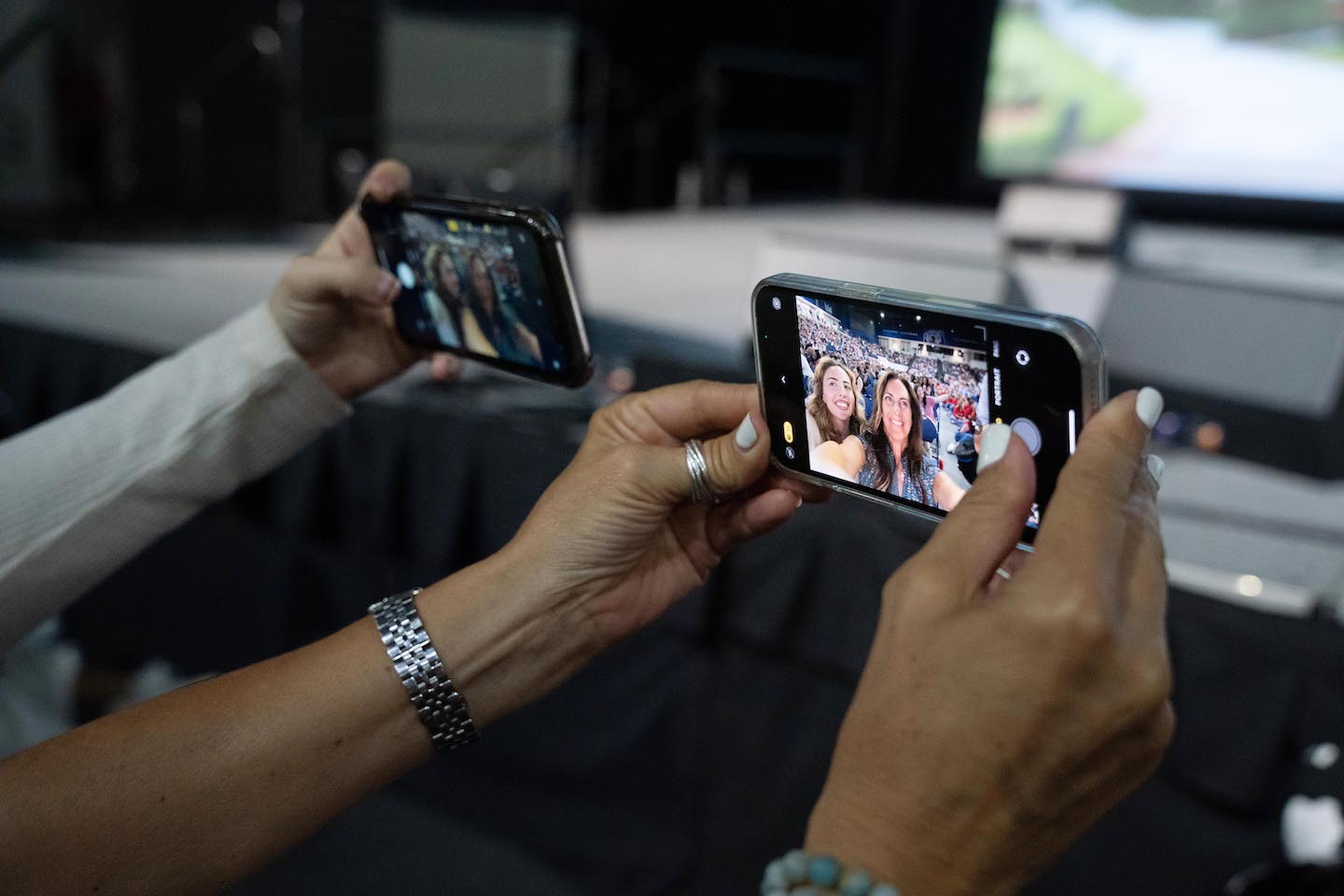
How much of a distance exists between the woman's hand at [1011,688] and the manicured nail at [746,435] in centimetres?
20

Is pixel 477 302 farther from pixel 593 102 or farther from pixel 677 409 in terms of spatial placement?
pixel 593 102

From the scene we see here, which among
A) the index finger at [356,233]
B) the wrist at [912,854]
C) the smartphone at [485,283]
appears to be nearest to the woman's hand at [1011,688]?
the wrist at [912,854]

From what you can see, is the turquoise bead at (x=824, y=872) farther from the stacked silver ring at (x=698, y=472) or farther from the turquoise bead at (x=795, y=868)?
the stacked silver ring at (x=698, y=472)

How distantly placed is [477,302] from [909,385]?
432 millimetres

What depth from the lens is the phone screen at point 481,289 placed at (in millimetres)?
846

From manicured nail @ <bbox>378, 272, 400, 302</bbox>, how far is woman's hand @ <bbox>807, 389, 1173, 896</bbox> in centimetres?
66

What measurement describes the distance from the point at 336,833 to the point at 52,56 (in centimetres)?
582

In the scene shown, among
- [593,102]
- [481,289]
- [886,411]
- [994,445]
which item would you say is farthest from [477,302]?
[593,102]

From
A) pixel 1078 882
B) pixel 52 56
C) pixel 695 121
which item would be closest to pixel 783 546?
pixel 1078 882

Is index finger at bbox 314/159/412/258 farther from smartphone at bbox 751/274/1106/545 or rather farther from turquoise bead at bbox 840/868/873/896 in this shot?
turquoise bead at bbox 840/868/873/896

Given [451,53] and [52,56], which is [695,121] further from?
[52,56]

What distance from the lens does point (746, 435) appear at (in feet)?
2.20

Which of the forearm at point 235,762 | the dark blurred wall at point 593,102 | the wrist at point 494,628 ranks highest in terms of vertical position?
the dark blurred wall at point 593,102

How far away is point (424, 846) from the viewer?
1190mm
